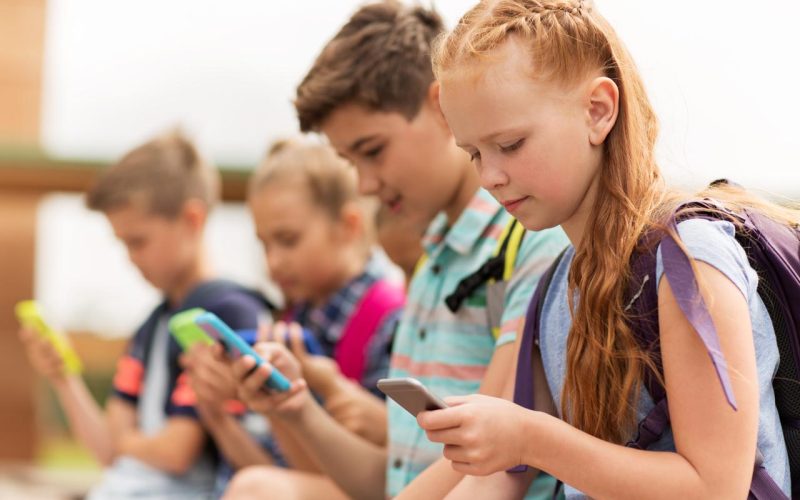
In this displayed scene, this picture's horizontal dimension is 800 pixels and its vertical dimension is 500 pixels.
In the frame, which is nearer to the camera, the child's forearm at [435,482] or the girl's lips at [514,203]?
the girl's lips at [514,203]

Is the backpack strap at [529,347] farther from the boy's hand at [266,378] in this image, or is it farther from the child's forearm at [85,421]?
the child's forearm at [85,421]

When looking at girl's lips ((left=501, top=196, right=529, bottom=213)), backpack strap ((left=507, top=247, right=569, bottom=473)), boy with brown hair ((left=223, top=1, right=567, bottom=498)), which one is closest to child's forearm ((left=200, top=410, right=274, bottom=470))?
boy with brown hair ((left=223, top=1, right=567, bottom=498))

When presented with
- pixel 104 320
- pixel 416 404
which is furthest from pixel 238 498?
pixel 104 320

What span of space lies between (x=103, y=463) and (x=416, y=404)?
1.72 meters

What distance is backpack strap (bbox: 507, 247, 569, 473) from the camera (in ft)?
Answer: 4.15

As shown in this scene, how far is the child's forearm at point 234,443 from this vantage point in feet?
6.96

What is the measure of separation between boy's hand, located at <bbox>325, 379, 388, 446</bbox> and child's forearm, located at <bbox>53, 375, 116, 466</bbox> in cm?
85

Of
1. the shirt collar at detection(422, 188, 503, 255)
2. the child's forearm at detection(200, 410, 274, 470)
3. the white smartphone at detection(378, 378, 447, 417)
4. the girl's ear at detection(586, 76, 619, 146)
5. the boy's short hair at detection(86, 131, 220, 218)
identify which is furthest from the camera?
the boy's short hair at detection(86, 131, 220, 218)

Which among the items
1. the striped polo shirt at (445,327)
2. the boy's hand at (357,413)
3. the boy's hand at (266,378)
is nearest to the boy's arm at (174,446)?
the boy's hand at (357,413)

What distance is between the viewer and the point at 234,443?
7.00ft

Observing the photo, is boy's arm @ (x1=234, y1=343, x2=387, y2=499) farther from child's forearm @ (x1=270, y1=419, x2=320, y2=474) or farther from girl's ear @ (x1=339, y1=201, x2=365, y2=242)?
girl's ear @ (x1=339, y1=201, x2=365, y2=242)

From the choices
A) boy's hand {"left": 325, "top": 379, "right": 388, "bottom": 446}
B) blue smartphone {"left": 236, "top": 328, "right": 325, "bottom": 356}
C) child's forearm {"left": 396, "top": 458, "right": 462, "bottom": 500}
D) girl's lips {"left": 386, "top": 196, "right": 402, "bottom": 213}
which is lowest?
boy's hand {"left": 325, "top": 379, "right": 388, "bottom": 446}

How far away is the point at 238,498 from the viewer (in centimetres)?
172

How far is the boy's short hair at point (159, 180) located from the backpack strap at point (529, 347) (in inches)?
55.8
